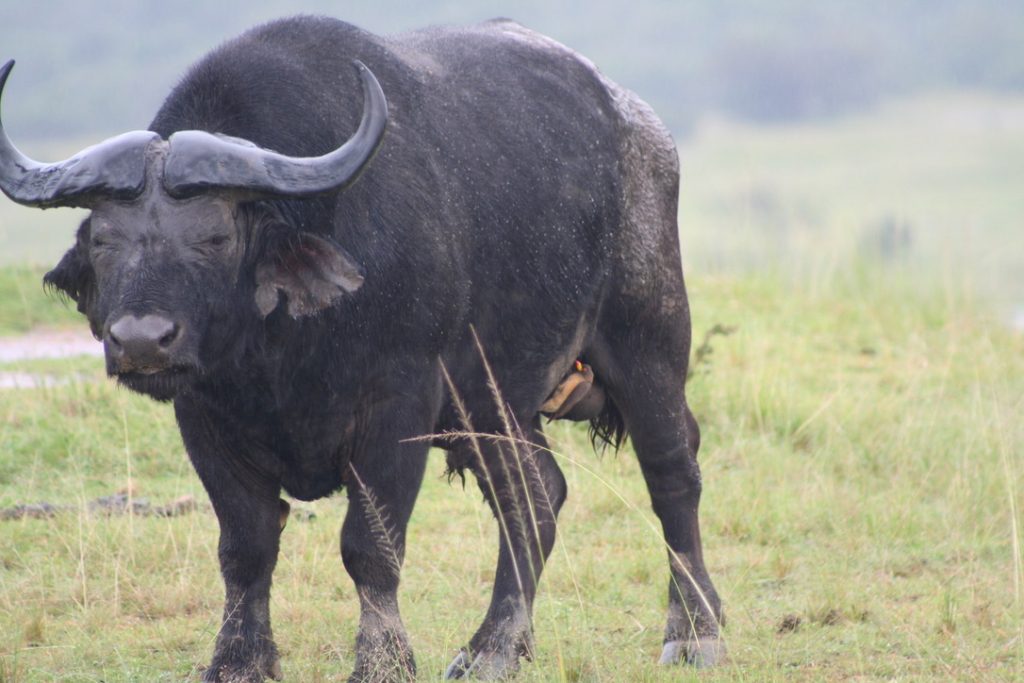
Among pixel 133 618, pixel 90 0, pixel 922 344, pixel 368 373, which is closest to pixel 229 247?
pixel 368 373

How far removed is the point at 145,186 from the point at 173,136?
0.55 feet

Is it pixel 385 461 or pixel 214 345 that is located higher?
pixel 214 345

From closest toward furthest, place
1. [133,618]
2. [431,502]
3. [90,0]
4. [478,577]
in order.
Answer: [133,618]
[478,577]
[431,502]
[90,0]

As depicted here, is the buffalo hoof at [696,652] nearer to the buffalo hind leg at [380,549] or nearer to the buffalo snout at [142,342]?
the buffalo hind leg at [380,549]

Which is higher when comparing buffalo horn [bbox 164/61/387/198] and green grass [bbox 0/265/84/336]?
buffalo horn [bbox 164/61/387/198]

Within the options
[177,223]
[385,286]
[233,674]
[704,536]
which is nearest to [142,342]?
[177,223]

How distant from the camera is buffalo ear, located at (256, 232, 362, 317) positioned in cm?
446

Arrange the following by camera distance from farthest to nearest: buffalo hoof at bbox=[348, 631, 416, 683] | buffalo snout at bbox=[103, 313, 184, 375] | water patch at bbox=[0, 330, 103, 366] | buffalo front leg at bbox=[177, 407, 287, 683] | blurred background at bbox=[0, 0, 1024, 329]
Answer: blurred background at bbox=[0, 0, 1024, 329], water patch at bbox=[0, 330, 103, 366], buffalo front leg at bbox=[177, 407, 287, 683], buffalo hoof at bbox=[348, 631, 416, 683], buffalo snout at bbox=[103, 313, 184, 375]

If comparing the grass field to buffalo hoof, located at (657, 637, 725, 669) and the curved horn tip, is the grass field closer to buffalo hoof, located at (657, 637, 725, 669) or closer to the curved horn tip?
buffalo hoof, located at (657, 637, 725, 669)

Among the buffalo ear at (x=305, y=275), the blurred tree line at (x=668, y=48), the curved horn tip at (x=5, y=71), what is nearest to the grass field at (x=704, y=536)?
the buffalo ear at (x=305, y=275)

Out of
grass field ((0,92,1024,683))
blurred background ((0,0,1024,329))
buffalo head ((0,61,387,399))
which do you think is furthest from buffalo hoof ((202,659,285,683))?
blurred background ((0,0,1024,329))

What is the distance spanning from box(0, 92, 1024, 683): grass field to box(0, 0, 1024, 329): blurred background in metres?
31.7

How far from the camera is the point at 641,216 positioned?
5953 mm

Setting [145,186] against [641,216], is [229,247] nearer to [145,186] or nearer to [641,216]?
[145,186]
